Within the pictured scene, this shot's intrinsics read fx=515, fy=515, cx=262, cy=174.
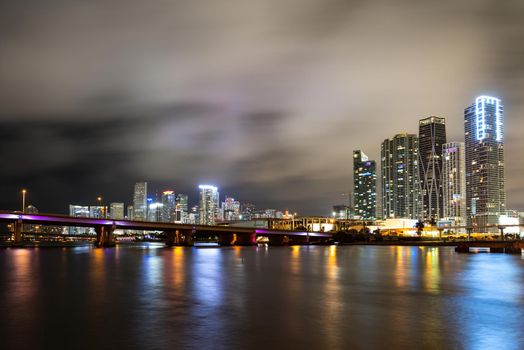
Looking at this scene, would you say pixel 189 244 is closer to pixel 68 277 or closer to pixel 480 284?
pixel 68 277

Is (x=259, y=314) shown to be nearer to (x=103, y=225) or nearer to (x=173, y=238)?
(x=103, y=225)

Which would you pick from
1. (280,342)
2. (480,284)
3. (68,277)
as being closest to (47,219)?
(68,277)

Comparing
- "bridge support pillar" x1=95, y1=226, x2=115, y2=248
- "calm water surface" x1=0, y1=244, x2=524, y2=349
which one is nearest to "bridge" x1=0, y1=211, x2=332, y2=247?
"bridge support pillar" x1=95, y1=226, x2=115, y2=248

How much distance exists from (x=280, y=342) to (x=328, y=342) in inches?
77.9

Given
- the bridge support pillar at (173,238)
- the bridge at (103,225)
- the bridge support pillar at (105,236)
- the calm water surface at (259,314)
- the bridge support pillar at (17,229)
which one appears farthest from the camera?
the bridge support pillar at (173,238)

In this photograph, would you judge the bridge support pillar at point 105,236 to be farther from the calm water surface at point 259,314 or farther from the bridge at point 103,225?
the calm water surface at point 259,314

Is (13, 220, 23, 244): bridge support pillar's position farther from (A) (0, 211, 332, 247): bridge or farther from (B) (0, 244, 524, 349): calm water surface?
(B) (0, 244, 524, 349): calm water surface

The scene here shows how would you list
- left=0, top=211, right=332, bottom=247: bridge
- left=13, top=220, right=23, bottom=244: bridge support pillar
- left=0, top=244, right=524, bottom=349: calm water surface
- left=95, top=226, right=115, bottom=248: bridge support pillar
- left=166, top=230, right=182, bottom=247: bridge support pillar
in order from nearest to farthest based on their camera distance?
left=0, top=244, right=524, bottom=349: calm water surface, left=0, top=211, right=332, bottom=247: bridge, left=13, top=220, right=23, bottom=244: bridge support pillar, left=95, top=226, right=115, bottom=248: bridge support pillar, left=166, top=230, right=182, bottom=247: bridge support pillar

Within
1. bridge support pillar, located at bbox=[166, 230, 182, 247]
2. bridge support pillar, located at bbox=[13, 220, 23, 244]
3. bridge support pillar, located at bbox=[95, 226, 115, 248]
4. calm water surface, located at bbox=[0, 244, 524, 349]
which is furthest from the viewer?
bridge support pillar, located at bbox=[166, 230, 182, 247]

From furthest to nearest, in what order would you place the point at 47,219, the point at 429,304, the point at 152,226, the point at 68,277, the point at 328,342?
the point at 152,226, the point at 47,219, the point at 68,277, the point at 429,304, the point at 328,342

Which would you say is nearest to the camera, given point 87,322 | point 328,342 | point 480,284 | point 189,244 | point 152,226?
point 328,342

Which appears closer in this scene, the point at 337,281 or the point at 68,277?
the point at 337,281

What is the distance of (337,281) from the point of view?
47.9 metres

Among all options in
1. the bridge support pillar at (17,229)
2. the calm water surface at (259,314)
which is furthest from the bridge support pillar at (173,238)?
the calm water surface at (259,314)
